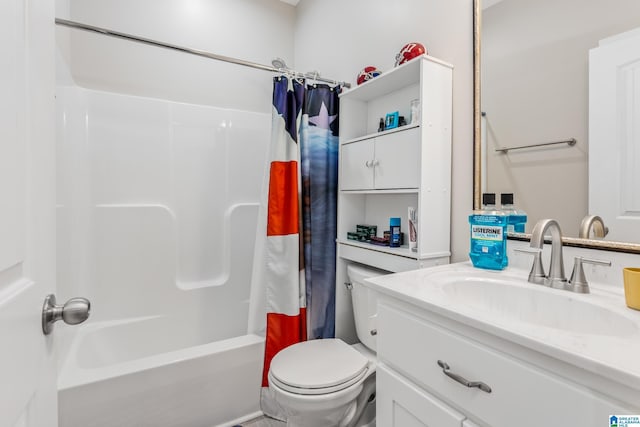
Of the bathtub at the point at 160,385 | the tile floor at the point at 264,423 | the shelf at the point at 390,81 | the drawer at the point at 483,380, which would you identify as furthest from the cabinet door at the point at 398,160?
the tile floor at the point at 264,423

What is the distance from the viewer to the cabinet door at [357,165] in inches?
60.1

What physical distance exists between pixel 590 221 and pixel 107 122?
2.36 metres

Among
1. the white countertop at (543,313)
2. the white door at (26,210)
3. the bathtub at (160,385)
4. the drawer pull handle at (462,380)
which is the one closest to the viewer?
the white door at (26,210)

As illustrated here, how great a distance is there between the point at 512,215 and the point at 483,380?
25.9 inches

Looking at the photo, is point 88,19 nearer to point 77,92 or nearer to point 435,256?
point 77,92

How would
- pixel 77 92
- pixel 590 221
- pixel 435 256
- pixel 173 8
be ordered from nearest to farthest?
1. pixel 590 221
2. pixel 435 256
3. pixel 77 92
4. pixel 173 8

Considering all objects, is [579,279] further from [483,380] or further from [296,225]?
[296,225]

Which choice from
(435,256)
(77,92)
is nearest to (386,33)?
(435,256)

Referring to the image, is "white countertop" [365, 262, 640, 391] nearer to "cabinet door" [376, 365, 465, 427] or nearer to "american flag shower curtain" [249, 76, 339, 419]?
"cabinet door" [376, 365, 465, 427]

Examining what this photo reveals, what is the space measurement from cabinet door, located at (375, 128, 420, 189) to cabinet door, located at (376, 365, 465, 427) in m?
0.72

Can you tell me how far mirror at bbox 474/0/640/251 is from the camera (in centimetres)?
94

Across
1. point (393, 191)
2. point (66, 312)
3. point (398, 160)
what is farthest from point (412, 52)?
point (66, 312)

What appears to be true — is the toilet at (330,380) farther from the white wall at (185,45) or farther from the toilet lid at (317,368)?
the white wall at (185,45)

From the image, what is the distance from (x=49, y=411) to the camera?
0.56 meters
